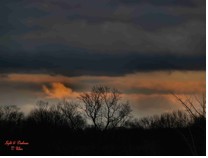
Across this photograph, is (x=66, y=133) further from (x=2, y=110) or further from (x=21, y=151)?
(x=21, y=151)

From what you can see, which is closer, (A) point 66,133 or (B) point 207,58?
(B) point 207,58

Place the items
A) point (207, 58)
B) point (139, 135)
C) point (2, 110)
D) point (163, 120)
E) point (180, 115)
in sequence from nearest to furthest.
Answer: point (207, 58) → point (180, 115) → point (163, 120) → point (2, 110) → point (139, 135)

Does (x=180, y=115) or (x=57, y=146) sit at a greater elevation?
(x=180, y=115)

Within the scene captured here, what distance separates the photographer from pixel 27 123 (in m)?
16.9

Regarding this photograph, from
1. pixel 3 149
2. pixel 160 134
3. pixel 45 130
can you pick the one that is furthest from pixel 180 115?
pixel 45 130

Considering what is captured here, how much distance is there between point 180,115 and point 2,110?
7278mm

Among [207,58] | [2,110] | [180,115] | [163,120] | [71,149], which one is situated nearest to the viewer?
[207,58]

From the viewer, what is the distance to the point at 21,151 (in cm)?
799

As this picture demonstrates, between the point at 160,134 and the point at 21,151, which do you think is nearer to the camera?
the point at 21,151

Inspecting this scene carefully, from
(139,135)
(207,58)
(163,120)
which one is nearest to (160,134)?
(139,135)

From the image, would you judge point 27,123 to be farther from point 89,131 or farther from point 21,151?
point 21,151

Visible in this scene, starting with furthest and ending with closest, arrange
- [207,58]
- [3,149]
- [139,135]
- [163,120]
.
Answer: [139,135] < [163,120] < [3,149] < [207,58]

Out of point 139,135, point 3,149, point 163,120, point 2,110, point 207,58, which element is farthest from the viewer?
point 139,135

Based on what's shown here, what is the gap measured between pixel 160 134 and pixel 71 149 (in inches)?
173
